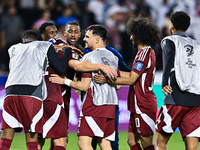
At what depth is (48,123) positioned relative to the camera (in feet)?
15.9

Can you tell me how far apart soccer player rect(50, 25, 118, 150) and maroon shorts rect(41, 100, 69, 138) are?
392 mm

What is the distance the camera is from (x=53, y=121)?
4.86 m

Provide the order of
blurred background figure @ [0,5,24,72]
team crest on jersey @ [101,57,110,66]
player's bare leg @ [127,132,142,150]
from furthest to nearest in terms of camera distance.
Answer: blurred background figure @ [0,5,24,72] → player's bare leg @ [127,132,142,150] → team crest on jersey @ [101,57,110,66]

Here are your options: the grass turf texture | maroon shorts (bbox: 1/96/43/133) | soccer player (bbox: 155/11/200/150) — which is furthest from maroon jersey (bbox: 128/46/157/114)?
the grass turf texture

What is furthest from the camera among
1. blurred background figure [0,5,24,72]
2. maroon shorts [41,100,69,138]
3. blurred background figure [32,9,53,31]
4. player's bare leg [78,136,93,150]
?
blurred background figure [32,9,53,31]

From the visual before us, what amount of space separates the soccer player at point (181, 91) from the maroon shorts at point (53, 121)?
138 cm

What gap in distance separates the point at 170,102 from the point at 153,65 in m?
0.71

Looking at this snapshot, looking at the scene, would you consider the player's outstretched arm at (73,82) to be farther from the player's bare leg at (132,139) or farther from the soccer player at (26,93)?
the player's bare leg at (132,139)

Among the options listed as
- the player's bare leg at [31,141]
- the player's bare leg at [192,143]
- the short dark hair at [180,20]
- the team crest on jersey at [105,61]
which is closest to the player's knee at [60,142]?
the player's bare leg at [31,141]

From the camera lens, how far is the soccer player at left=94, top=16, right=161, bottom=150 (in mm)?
4957

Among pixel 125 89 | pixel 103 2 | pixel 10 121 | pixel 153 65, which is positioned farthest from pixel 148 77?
pixel 103 2

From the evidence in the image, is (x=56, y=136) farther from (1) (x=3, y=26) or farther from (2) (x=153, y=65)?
(1) (x=3, y=26)

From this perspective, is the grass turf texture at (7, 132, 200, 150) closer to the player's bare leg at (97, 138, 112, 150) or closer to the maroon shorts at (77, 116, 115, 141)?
the player's bare leg at (97, 138, 112, 150)

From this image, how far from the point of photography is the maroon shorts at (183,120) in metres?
4.54
